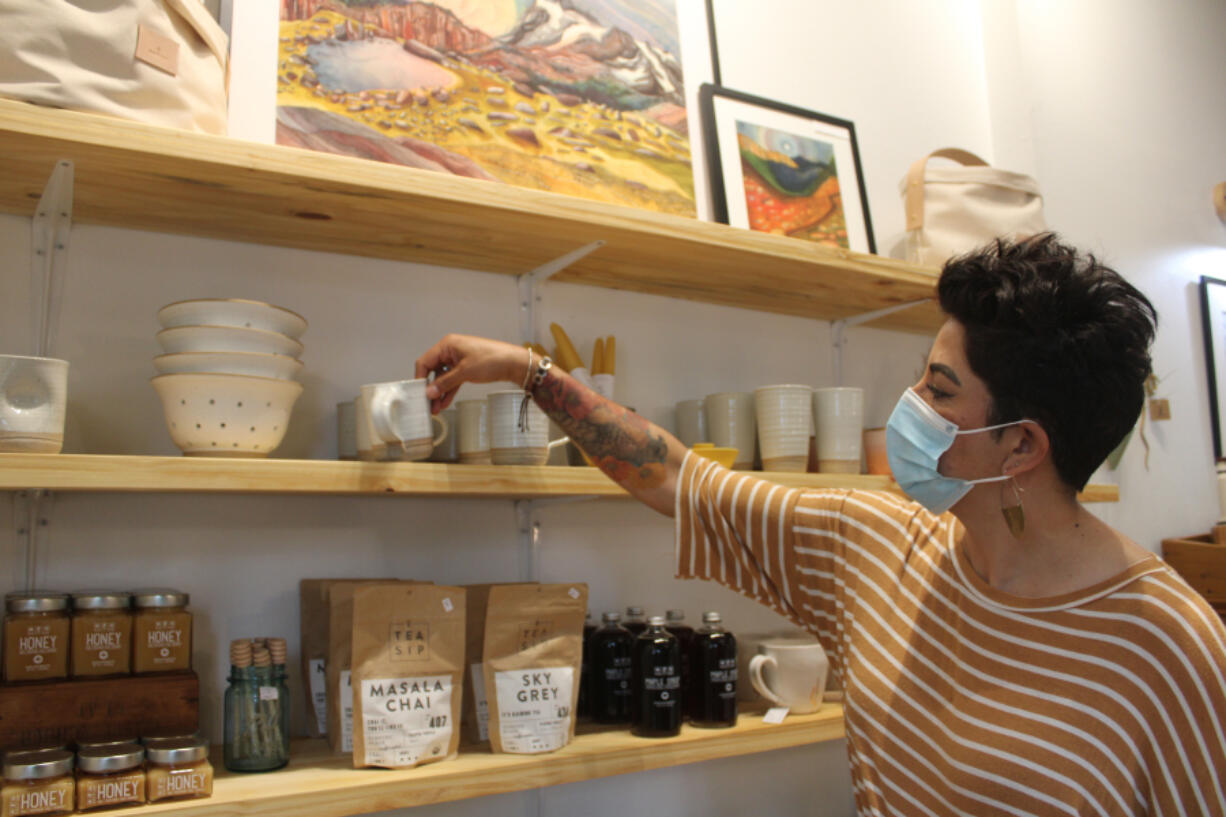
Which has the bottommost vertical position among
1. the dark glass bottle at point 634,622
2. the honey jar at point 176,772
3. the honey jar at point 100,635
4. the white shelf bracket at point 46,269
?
the honey jar at point 176,772

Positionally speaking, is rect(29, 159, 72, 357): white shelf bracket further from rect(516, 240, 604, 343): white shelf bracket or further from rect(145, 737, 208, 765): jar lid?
rect(516, 240, 604, 343): white shelf bracket

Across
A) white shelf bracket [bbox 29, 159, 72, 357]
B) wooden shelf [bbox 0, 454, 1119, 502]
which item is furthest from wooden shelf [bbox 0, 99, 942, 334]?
wooden shelf [bbox 0, 454, 1119, 502]

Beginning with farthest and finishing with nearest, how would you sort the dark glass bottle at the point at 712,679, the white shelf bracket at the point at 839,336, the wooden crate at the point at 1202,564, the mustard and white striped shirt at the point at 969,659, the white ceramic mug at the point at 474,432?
the wooden crate at the point at 1202,564 < the white shelf bracket at the point at 839,336 < the dark glass bottle at the point at 712,679 < the white ceramic mug at the point at 474,432 < the mustard and white striped shirt at the point at 969,659

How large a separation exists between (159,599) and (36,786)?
252 mm

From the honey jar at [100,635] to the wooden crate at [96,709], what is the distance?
0.02 metres

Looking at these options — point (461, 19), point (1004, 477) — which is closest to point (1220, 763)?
point (1004, 477)

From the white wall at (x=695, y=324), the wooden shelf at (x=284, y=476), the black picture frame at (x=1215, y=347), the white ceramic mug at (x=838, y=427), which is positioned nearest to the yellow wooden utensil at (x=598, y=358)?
the white wall at (x=695, y=324)

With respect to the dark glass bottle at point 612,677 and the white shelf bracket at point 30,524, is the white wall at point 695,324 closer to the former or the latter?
the white shelf bracket at point 30,524

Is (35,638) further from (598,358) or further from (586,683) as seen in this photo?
(598,358)

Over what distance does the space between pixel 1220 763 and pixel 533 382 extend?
35.0 inches

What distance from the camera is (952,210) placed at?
1.92 metres

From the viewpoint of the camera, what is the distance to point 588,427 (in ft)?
4.30

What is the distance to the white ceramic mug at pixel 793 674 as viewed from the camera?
157cm

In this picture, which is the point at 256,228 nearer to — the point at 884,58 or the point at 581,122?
the point at 581,122
